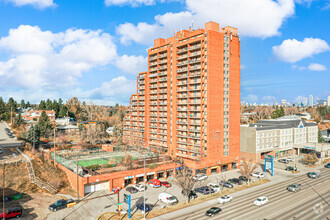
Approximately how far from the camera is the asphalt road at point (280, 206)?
36.8 meters

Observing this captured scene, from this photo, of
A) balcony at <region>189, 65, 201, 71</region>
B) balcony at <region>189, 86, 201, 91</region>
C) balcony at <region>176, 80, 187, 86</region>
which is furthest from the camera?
balcony at <region>176, 80, 187, 86</region>

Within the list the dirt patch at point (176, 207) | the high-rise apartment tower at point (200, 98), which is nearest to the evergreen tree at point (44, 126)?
the high-rise apartment tower at point (200, 98)

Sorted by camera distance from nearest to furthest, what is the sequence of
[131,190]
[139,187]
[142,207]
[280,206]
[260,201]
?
[142,207], [280,206], [260,201], [131,190], [139,187]

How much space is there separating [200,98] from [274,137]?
119 feet

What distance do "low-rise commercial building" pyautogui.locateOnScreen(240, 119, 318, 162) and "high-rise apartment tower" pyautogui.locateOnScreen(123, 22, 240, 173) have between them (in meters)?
8.71

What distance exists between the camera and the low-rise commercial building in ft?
246

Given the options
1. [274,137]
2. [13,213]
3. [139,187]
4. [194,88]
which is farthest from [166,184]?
[274,137]

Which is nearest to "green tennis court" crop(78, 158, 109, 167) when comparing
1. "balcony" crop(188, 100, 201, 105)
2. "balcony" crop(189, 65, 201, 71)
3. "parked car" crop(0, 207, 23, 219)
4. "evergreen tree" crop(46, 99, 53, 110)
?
"parked car" crop(0, 207, 23, 219)

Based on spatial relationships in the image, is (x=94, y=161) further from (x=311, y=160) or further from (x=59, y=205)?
(x=311, y=160)

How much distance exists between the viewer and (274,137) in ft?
266

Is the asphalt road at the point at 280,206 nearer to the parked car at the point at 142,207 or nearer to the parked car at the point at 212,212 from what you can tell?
the parked car at the point at 212,212

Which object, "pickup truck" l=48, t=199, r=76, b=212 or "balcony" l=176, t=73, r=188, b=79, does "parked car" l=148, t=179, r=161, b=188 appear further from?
"balcony" l=176, t=73, r=188, b=79

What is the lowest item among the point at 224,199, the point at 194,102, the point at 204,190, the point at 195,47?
the point at 204,190

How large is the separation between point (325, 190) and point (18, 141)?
102 m
